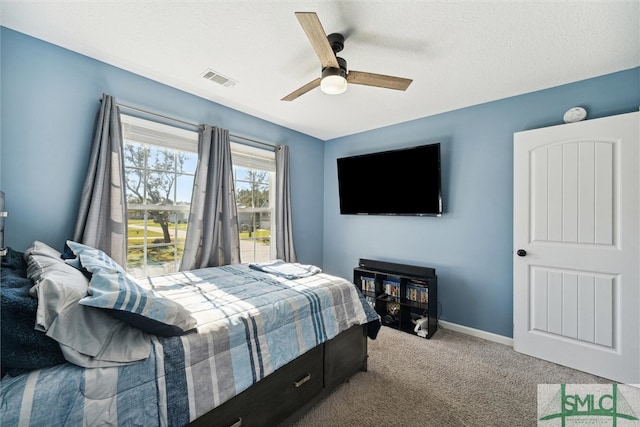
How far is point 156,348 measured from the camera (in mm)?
1095

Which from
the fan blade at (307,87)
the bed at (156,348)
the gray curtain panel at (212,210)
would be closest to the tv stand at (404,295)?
the bed at (156,348)

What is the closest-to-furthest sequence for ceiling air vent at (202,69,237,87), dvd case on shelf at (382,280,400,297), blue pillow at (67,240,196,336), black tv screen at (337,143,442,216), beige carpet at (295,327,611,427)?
1. blue pillow at (67,240,196,336)
2. beige carpet at (295,327,611,427)
3. ceiling air vent at (202,69,237,87)
4. black tv screen at (337,143,442,216)
5. dvd case on shelf at (382,280,400,297)

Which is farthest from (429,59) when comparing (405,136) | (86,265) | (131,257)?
(131,257)

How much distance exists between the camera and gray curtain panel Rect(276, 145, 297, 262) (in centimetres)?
345

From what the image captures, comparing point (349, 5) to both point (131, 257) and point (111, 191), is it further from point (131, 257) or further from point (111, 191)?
point (131, 257)

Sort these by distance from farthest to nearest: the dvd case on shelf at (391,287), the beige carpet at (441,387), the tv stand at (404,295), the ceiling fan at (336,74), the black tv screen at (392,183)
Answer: the dvd case on shelf at (391,287) < the black tv screen at (392,183) < the tv stand at (404,295) < the beige carpet at (441,387) < the ceiling fan at (336,74)

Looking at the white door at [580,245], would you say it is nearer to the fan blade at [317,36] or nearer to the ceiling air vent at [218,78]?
the fan blade at [317,36]

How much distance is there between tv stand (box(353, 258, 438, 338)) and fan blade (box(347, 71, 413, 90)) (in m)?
1.99

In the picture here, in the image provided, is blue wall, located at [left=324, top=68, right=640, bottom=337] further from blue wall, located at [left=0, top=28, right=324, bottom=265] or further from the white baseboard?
blue wall, located at [left=0, top=28, right=324, bottom=265]

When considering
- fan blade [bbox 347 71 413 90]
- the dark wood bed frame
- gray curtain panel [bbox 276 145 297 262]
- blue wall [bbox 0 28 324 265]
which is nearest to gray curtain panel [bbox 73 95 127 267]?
blue wall [bbox 0 28 324 265]

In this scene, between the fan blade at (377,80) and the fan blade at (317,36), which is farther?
the fan blade at (377,80)

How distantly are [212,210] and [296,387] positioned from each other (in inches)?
72.3

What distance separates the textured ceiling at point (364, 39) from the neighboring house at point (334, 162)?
173mm

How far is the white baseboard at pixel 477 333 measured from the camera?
267 centimetres
